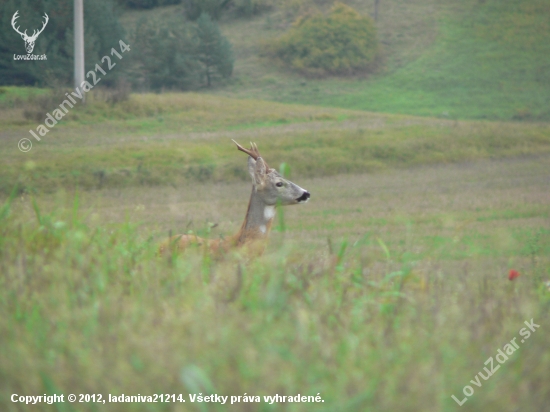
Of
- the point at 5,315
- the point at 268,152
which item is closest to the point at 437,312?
the point at 5,315

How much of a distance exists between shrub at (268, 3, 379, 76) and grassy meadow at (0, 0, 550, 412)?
15.1m

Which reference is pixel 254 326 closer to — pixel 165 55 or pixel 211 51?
pixel 165 55

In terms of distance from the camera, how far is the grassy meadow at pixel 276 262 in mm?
2967

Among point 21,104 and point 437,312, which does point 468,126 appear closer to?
point 21,104

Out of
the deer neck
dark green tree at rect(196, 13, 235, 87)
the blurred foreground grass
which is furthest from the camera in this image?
dark green tree at rect(196, 13, 235, 87)

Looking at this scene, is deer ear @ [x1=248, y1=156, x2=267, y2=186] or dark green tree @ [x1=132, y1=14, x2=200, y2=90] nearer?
deer ear @ [x1=248, y1=156, x2=267, y2=186]

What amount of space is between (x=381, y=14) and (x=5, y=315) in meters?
52.5

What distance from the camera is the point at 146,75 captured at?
36.9 metres

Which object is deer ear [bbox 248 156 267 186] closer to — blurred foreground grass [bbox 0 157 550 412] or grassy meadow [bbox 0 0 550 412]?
grassy meadow [bbox 0 0 550 412]

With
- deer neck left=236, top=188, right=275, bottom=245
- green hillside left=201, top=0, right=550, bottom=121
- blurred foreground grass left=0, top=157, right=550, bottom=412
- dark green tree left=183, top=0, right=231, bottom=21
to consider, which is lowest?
green hillside left=201, top=0, right=550, bottom=121

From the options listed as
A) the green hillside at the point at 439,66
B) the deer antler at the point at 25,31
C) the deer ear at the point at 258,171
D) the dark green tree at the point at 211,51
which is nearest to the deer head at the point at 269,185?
the deer ear at the point at 258,171

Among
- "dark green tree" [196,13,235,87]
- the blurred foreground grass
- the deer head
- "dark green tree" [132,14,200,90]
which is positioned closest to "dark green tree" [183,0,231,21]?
"dark green tree" [196,13,235,87]

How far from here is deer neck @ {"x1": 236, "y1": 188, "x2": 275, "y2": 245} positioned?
7.99 m

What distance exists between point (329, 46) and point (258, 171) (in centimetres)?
3998
